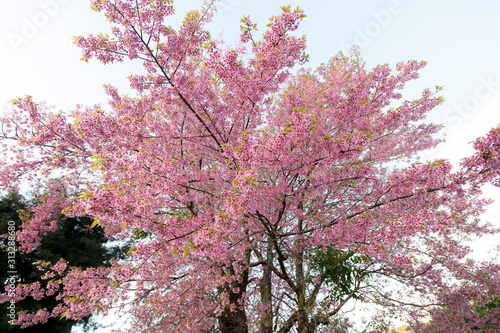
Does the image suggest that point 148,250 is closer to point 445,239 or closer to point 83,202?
point 83,202

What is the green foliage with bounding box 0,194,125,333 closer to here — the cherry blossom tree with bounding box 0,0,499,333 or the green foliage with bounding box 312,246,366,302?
the cherry blossom tree with bounding box 0,0,499,333

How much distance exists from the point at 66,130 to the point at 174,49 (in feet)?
11.4

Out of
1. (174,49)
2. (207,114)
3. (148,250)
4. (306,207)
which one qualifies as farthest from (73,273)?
(306,207)

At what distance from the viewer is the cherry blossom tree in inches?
144

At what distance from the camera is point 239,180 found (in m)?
3.40

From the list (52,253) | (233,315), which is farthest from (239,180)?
(52,253)

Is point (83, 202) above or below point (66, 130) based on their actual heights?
below

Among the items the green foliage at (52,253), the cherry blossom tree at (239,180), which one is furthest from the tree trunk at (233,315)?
the green foliage at (52,253)

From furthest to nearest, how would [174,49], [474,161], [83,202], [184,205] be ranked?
[184,205], [174,49], [83,202], [474,161]

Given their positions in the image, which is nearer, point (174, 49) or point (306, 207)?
point (174, 49)

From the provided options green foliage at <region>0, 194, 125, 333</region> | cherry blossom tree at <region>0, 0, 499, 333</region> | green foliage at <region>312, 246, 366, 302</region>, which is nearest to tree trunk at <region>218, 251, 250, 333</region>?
cherry blossom tree at <region>0, 0, 499, 333</region>

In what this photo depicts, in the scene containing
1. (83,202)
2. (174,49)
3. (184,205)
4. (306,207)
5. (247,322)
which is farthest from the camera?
(306,207)

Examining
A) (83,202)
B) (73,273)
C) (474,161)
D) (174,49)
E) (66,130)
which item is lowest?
(73,273)

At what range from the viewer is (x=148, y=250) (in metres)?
3.95
